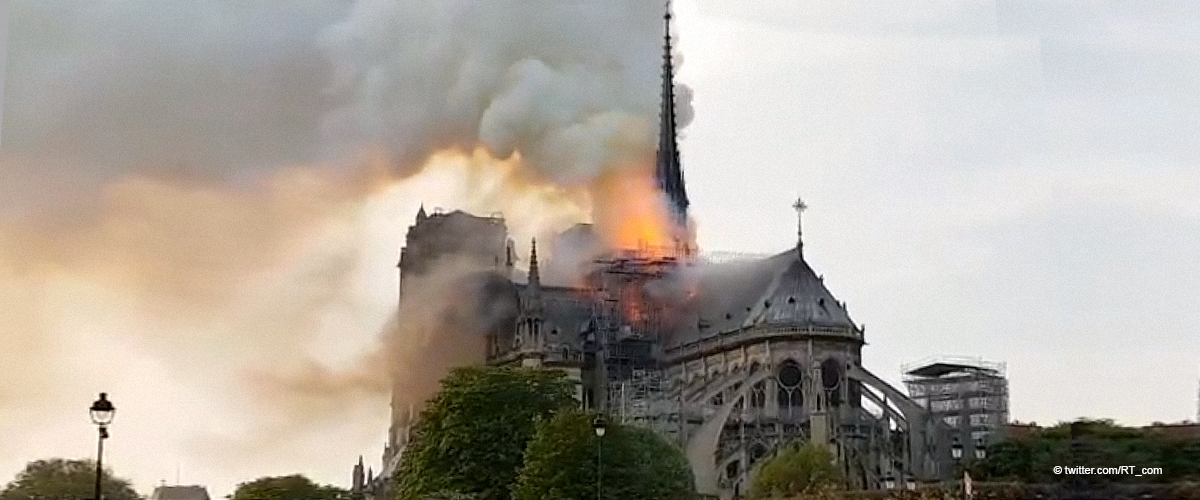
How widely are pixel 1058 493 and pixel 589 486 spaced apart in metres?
26.4

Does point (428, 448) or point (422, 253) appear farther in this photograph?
point (422, 253)

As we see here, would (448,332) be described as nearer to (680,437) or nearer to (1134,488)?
(680,437)

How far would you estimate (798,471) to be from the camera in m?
55.2

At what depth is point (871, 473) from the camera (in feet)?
214

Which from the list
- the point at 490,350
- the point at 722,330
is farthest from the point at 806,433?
the point at 490,350


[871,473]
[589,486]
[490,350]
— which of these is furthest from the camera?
[490,350]

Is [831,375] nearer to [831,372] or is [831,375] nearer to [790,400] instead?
[831,372]

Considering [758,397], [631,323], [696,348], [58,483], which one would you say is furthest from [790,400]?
[58,483]

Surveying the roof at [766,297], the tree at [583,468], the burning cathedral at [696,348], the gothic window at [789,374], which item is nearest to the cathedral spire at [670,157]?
the burning cathedral at [696,348]

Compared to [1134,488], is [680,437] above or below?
above

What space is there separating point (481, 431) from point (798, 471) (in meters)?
12.6

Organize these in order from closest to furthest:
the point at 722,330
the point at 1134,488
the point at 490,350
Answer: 1. the point at 1134,488
2. the point at 722,330
3. the point at 490,350

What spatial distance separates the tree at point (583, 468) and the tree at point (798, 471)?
9.74 meters

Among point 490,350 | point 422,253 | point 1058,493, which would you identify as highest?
point 422,253
